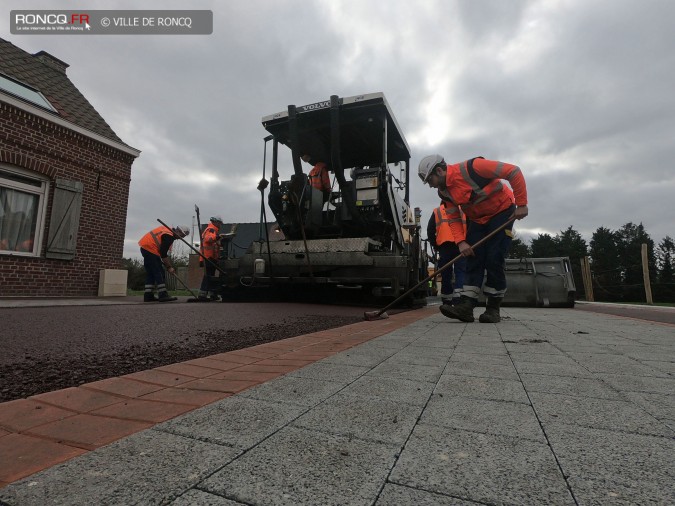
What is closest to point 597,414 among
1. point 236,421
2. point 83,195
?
point 236,421

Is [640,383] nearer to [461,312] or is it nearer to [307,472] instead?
[307,472]

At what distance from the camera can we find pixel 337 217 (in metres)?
7.14

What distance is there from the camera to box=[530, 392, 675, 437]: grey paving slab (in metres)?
1.14

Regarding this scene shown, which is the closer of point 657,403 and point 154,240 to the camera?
point 657,403

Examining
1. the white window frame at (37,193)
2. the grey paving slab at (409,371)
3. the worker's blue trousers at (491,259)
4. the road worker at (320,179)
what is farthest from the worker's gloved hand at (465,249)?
the white window frame at (37,193)

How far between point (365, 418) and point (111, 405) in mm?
869

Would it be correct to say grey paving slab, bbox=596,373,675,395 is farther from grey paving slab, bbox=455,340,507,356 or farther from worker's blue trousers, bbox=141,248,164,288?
worker's blue trousers, bbox=141,248,164,288

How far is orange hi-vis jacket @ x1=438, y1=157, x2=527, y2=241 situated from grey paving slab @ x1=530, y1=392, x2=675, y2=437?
3.25 m

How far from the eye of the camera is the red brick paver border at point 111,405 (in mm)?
977

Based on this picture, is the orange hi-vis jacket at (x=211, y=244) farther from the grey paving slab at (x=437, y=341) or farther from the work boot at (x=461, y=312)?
the grey paving slab at (x=437, y=341)

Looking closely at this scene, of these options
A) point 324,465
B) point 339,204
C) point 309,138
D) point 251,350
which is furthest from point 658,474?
point 309,138

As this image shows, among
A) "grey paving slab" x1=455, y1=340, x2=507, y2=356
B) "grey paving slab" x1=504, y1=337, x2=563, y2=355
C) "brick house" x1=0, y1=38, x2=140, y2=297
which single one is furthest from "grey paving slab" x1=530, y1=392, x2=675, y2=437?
"brick house" x1=0, y1=38, x2=140, y2=297

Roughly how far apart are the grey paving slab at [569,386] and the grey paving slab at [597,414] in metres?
0.06

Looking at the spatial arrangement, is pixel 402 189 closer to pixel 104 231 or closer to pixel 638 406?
pixel 638 406
